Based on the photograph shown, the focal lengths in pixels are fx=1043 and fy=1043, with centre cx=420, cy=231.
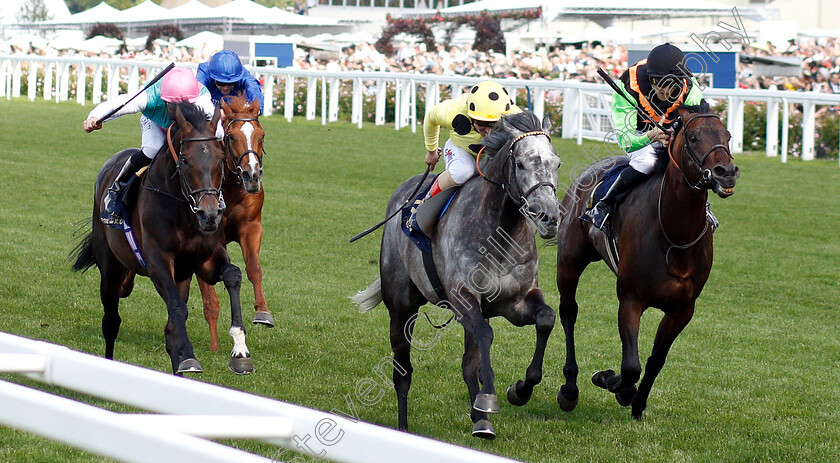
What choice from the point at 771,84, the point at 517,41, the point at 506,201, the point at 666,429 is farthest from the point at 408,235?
the point at 517,41

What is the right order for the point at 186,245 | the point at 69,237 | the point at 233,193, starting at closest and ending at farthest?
the point at 186,245 → the point at 233,193 → the point at 69,237

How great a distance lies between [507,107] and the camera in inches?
186

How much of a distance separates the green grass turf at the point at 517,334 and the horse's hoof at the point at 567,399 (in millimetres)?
69

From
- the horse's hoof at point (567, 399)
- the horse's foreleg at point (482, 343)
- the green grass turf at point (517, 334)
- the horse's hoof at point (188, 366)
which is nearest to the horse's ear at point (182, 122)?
the horse's hoof at point (188, 366)

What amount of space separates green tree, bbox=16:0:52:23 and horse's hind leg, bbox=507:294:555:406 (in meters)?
67.1

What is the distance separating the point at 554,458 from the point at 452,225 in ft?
3.57

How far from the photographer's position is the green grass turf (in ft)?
15.6

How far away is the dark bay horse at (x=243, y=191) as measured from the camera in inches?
212

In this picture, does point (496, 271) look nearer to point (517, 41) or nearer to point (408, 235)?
point (408, 235)

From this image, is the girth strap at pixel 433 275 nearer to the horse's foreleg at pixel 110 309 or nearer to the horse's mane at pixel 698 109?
the horse's mane at pixel 698 109

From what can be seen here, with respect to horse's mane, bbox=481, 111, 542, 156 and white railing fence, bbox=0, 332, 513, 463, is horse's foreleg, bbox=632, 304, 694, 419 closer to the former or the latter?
horse's mane, bbox=481, 111, 542, 156

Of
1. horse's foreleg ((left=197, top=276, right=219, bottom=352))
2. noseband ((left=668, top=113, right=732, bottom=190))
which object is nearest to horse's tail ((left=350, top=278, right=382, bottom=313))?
horse's foreleg ((left=197, top=276, right=219, bottom=352))

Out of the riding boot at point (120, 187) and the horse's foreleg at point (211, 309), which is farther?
the horse's foreleg at point (211, 309)

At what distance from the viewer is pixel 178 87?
526 centimetres
